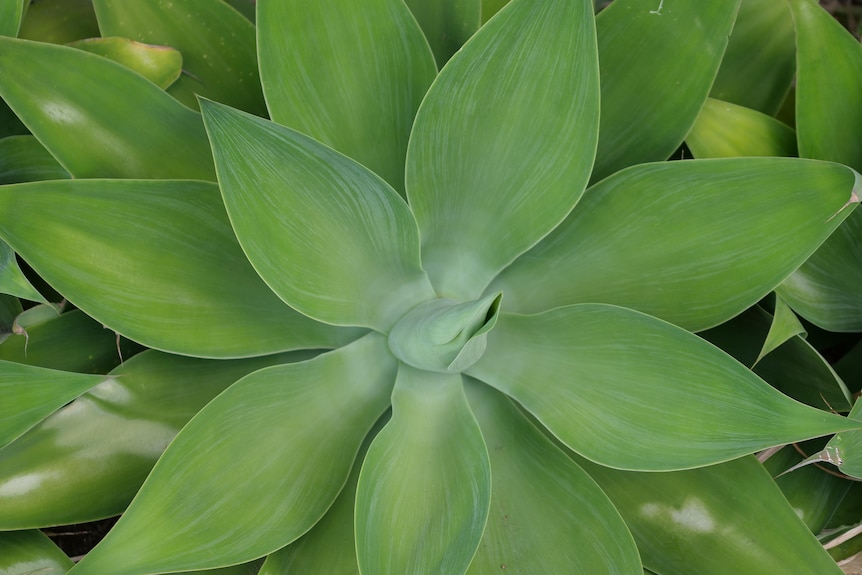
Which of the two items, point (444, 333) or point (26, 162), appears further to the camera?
point (26, 162)

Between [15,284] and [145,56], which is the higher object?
[145,56]

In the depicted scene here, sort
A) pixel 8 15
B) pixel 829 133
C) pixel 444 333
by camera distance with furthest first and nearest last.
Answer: pixel 829 133 < pixel 8 15 < pixel 444 333

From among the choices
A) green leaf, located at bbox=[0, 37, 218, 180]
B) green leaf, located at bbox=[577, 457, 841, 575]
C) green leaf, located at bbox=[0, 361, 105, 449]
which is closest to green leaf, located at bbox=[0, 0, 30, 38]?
green leaf, located at bbox=[0, 37, 218, 180]

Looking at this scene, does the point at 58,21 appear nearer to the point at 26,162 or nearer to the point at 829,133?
the point at 26,162

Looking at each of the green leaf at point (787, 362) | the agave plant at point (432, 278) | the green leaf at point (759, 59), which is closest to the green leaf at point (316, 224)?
the agave plant at point (432, 278)

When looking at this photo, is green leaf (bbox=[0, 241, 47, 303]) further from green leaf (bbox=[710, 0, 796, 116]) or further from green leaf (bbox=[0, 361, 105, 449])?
green leaf (bbox=[710, 0, 796, 116])

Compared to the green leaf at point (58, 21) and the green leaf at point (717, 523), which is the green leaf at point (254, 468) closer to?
the green leaf at point (717, 523)

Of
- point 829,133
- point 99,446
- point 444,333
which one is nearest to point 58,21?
point 99,446
